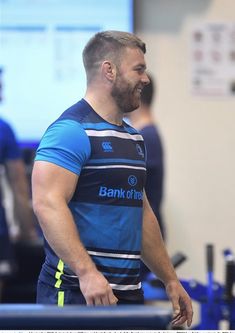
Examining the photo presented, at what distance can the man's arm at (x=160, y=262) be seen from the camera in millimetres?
2104

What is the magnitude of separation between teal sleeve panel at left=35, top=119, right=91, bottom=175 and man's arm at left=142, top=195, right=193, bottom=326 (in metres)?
0.38

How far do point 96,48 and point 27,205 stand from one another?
1.49m

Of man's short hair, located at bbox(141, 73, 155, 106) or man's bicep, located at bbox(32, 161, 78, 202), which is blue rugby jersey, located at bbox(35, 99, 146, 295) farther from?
man's short hair, located at bbox(141, 73, 155, 106)

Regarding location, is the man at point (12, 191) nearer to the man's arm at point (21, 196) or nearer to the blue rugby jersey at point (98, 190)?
the man's arm at point (21, 196)

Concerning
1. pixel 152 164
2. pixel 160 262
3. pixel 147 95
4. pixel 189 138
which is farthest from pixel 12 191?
pixel 160 262

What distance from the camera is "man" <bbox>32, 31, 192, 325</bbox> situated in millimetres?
1787

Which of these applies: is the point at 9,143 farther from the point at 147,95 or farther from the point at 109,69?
the point at 109,69

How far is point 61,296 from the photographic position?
6.23 feet

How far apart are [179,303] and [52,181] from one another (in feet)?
1.91

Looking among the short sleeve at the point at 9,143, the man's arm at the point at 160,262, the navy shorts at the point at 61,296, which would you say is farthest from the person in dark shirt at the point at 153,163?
the navy shorts at the point at 61,296

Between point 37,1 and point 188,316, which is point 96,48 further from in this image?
point 37,1

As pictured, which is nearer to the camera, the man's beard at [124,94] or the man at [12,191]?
the man's beard at [124,94]

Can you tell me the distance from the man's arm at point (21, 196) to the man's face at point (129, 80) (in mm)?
1291

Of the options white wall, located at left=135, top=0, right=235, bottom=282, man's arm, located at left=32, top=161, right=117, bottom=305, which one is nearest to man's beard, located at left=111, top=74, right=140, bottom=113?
man's arm, located at left=32, top=161, right=117, bottom=305
